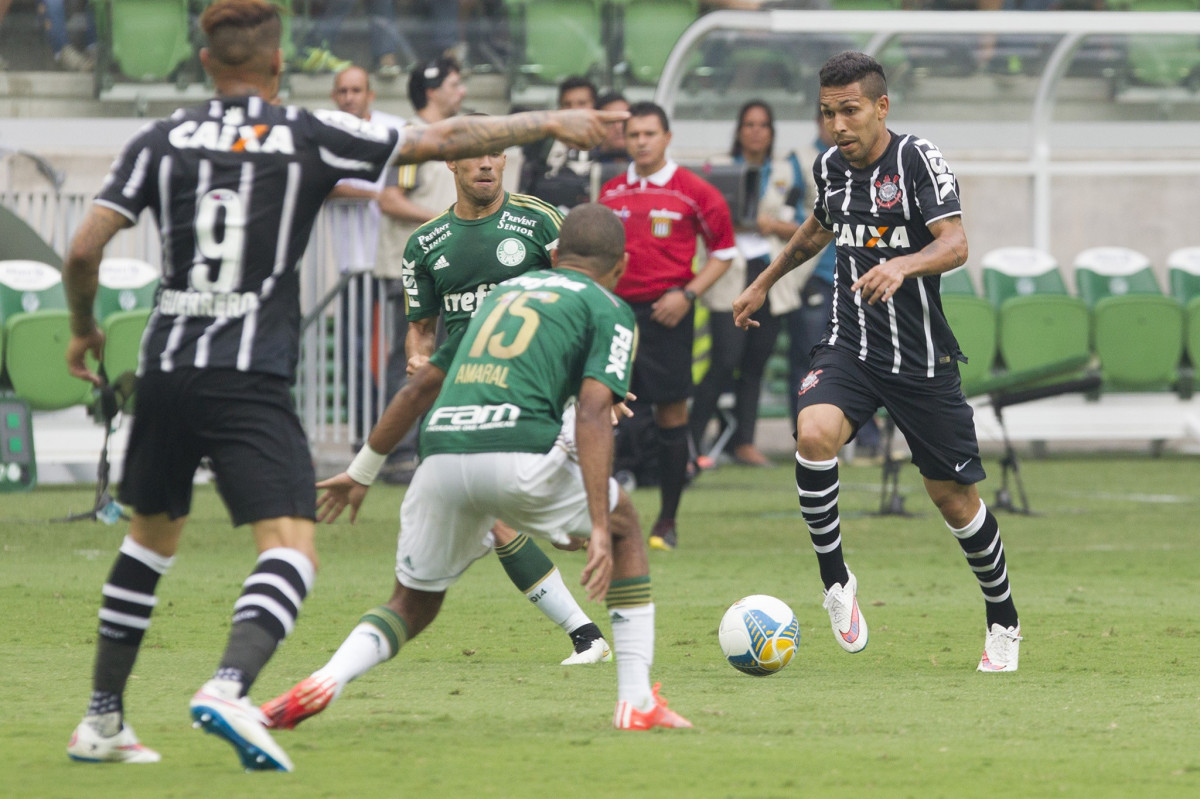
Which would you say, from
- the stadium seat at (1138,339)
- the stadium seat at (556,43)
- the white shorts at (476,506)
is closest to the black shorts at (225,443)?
the white shorts at (476,506)

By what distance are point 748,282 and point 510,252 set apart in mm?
7294

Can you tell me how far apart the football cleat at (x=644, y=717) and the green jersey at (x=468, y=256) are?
2.17m

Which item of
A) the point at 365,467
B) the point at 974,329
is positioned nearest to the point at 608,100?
the point at 974,329

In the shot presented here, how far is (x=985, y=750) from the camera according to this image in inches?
193

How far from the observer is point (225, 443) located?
15.1 ft

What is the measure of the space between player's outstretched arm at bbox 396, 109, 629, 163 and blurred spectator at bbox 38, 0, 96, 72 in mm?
13896

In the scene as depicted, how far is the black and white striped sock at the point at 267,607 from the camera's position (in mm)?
4480

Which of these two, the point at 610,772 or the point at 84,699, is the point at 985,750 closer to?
the point at 610,772

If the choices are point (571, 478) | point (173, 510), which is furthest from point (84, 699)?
point (571, 478)

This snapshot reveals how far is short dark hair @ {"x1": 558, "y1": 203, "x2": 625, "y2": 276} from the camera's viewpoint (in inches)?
204

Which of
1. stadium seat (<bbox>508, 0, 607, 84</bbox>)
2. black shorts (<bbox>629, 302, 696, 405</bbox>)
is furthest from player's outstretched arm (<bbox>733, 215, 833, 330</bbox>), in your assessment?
stadium seat (<bbox>508, 0, 607, 84</bbox>)

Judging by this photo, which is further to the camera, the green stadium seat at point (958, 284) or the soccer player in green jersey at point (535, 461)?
the green stadium seat at point (958, 284)

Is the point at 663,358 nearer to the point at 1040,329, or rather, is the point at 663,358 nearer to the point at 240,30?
the point at 240,30

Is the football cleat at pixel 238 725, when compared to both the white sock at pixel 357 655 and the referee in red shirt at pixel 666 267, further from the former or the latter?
the referee in red shirt at pixel 666 267
